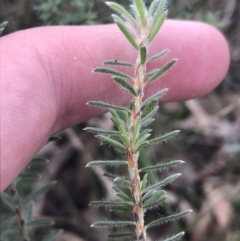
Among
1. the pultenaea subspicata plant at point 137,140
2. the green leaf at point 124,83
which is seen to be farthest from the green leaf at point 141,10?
the green leaf at point 124,83

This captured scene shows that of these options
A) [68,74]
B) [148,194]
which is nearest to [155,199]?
[148,194]

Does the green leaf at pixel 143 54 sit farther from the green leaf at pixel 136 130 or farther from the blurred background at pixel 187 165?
the blurred background at pixel 187 165

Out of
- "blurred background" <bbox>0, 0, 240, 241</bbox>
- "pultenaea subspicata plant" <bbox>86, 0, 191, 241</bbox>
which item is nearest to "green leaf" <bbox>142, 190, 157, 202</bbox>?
"pultenaea subspicata plant" <bbox>86, 0, 191, 241</bbox>

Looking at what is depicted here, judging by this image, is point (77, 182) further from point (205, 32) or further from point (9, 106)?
point (9, 106)

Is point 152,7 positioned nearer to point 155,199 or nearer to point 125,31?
point 125,31

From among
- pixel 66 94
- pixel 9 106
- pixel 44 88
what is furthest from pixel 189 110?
pixel 9 106
